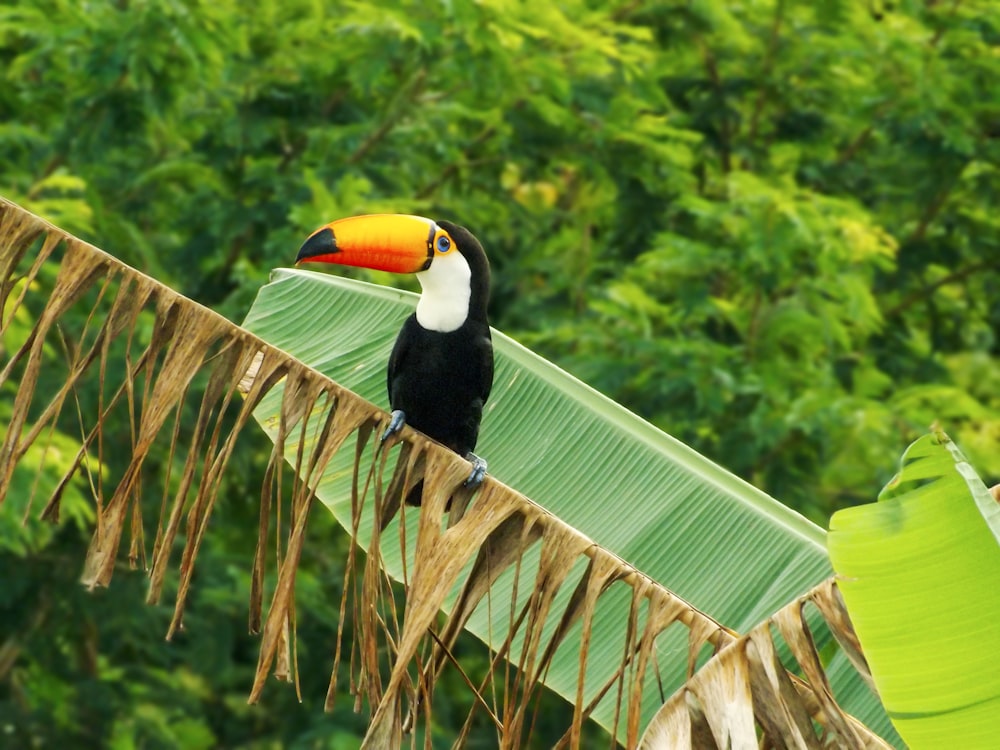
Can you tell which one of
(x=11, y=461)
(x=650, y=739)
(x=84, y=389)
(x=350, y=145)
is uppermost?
(x=650, y=739)

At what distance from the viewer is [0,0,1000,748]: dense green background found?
24.8 ft

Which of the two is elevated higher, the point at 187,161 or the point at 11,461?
the point at 11,461

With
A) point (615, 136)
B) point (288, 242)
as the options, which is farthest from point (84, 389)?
point (615, 136)

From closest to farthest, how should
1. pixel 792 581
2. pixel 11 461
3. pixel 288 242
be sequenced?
pixel 11 461, pixel 792 581, pixel 288 242

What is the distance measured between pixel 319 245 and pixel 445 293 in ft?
2.12

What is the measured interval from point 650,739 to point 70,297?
1.64m

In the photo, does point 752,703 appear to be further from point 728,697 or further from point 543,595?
point 543,595

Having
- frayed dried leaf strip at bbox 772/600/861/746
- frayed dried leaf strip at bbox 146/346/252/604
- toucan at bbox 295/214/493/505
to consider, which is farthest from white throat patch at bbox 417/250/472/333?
frayed dried leaf strip at bbox 772/600/861/746

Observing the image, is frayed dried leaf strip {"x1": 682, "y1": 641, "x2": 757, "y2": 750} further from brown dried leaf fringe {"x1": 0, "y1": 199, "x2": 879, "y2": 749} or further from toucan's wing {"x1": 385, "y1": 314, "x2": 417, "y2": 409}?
toucan's wing {"x1": 385, "y1": 314, "x2": 417, "y2": 409}

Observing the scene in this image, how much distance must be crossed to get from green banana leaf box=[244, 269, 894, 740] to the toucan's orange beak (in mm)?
357

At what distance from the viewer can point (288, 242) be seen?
24.7 ft

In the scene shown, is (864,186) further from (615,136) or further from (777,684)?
(777,684)

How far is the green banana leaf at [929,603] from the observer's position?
2.24m

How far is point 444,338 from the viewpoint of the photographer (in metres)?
4.07
